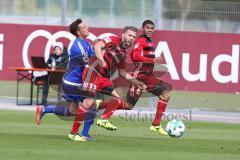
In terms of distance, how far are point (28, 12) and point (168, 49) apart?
483 centimetres

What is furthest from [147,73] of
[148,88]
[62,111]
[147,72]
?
[62,111]

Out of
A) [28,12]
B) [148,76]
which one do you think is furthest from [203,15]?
[148,76]

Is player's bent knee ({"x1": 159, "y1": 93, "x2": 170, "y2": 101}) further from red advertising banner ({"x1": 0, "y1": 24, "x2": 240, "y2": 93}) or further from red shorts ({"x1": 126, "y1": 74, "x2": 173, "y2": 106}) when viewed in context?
red advertising banner ({"x1": 0, "y1": 24, "x2": 240, "y2": 93})

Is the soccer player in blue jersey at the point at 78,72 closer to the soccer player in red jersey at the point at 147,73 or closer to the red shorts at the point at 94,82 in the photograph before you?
the red shorts at the point at 94,82

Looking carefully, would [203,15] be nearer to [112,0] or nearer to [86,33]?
[112,0]

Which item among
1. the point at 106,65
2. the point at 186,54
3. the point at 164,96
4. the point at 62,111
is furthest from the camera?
the point at 186,54

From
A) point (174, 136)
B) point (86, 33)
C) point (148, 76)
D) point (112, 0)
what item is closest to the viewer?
point (86, 33)

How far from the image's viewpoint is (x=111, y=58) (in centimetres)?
1552

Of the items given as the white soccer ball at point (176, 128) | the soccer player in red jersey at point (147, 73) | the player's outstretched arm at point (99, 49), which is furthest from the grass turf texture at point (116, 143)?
the player's outstretched arm at point (99, 49)

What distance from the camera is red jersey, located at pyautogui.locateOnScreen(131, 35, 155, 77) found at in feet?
54.3

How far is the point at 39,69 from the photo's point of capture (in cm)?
2422

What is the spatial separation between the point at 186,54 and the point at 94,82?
13.1 metres

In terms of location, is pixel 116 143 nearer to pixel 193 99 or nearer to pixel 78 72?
pixel 78 72

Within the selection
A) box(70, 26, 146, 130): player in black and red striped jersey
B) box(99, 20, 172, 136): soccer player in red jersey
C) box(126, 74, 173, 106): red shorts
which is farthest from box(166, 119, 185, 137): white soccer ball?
box(126, 74, 173, 106): red shorts
